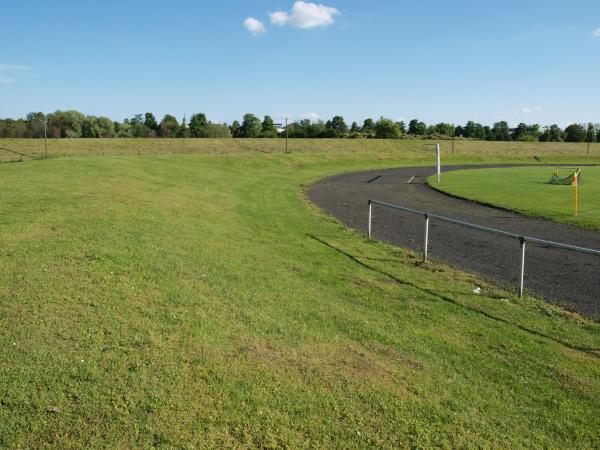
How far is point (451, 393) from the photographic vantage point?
17.4 ft

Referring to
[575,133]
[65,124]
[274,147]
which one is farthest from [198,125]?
[575,133]

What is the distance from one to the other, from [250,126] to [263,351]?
533ft

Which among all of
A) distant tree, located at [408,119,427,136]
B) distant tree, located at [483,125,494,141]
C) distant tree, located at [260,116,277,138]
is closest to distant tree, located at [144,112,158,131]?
distant tree, located at [260,116,277,138]

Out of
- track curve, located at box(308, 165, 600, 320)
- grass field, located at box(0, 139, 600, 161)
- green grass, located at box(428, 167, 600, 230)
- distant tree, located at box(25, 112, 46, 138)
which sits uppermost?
distant tree, located at box(25, 112, 46, 138)

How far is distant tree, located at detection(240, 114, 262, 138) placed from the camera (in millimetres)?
161500

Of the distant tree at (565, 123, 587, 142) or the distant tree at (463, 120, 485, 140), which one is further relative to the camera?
the distant tree at (463, 120, 485, 140)

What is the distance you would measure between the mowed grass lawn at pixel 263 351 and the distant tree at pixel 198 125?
5493 inches

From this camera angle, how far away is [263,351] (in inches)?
229

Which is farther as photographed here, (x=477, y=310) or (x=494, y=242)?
(x=494, y=242)

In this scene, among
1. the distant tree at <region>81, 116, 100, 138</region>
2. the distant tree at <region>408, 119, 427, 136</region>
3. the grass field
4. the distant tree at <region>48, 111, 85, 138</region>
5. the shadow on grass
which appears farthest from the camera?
the distant tree at <region>408, 119, 427, 136</region>

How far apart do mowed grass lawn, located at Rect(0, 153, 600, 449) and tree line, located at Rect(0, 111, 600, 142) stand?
117 m

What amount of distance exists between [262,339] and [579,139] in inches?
6407

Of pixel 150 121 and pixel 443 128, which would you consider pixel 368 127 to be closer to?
pixel 443 128

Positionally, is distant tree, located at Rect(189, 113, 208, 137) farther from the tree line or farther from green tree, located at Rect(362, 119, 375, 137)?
green tree, located at Rect(362, 119, 375, 137)
